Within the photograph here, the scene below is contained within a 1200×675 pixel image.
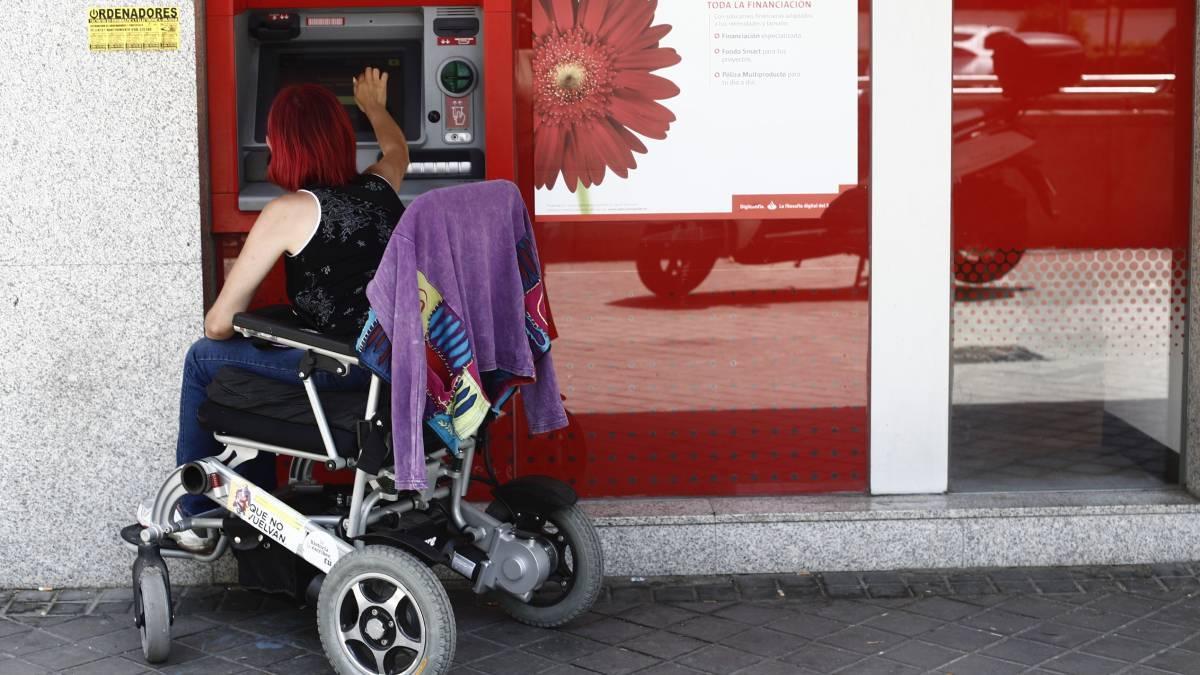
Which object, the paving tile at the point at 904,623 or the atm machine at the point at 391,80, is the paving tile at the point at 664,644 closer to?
the paving tile at the point at 904,623

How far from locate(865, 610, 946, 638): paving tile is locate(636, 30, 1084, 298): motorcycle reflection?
119 centimetres

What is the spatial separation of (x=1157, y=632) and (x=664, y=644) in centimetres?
149

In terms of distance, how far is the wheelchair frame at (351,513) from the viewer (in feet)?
13.3

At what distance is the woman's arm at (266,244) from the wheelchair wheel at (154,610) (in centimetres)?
75

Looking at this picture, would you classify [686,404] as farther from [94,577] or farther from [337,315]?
[94,577]

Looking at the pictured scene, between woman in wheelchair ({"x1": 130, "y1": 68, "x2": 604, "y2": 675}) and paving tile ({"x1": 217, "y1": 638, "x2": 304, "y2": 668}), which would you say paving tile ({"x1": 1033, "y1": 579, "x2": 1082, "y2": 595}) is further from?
paving tile ({"x1": 217, "y1": 638, "x2": 304, "y2": 668})

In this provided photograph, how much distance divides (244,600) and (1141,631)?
2852 mm

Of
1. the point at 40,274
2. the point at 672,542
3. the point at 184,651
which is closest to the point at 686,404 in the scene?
the point at 672,542

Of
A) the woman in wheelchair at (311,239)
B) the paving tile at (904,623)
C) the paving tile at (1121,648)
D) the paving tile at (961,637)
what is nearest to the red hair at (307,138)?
the woman in wheelchair at (311,239)

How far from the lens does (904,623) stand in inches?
→ 181

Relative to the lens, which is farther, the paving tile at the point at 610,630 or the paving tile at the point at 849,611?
the paving tile at the point at 849,611

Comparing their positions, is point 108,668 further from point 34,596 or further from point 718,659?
point 718,659

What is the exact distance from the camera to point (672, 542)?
506 cm

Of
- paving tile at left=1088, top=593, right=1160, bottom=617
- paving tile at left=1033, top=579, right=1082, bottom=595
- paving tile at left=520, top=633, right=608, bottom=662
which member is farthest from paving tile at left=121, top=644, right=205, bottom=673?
paving tile at left=1088, top=593, right=1160, bottom=617
